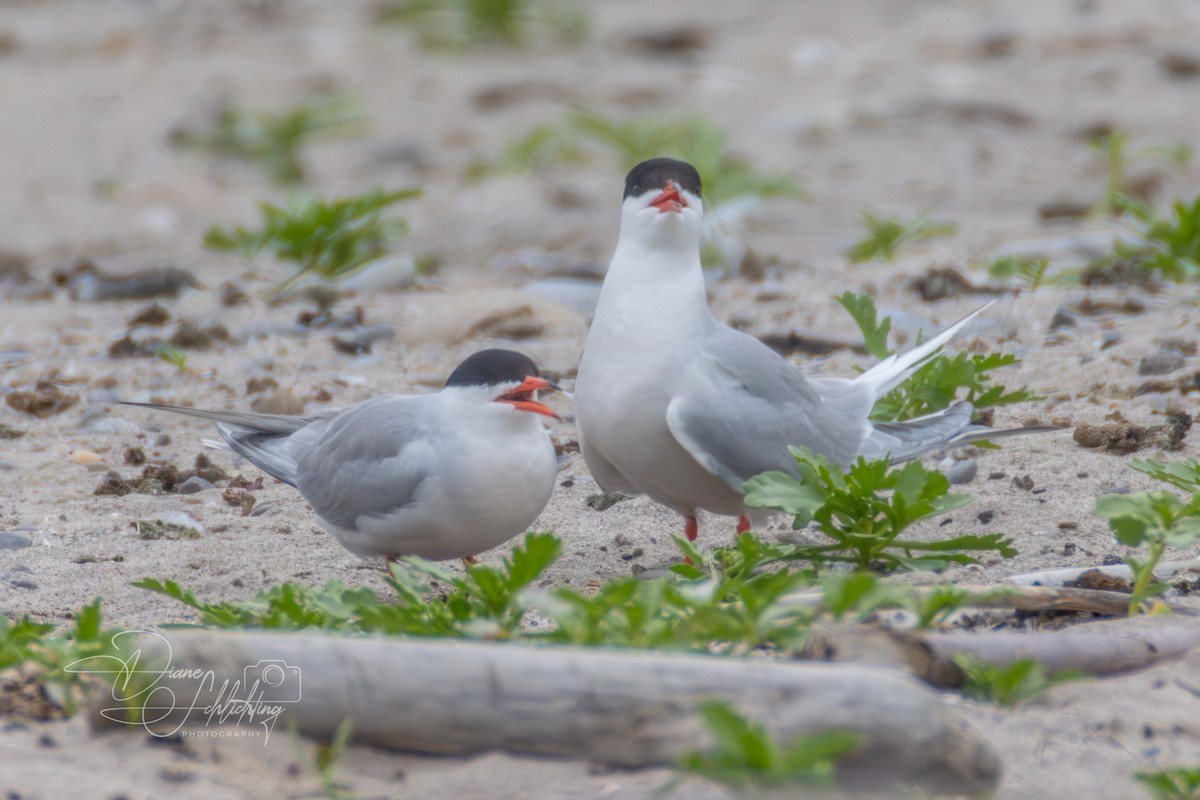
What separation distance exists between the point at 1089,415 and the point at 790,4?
7.97m

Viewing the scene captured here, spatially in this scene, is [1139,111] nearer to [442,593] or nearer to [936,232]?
[936,232]

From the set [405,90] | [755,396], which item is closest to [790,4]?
[405,90]

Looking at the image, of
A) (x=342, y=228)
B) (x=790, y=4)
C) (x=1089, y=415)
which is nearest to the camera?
(x=1089, y=415)

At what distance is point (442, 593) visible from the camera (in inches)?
146

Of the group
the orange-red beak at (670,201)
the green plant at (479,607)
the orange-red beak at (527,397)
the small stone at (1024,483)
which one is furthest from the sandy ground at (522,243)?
the orange-red beak at (670,201)

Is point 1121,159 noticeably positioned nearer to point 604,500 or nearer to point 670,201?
point 604,500

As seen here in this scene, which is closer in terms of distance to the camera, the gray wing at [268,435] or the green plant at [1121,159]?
the gray wing at [268,435]

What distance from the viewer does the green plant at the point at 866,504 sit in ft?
10.0

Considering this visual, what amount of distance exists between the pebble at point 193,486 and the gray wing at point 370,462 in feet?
2.14

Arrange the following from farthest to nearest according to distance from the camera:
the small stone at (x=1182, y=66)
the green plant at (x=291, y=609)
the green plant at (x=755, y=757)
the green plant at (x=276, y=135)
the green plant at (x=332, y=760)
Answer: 1. the small stone at (x=1182, y=66)
2. the green plant at (x=276, y=135)
3. the green plant at (x=291, y=609)
4. the green plant at (x=332, y=760)
5. the green plant at (x=755, y=757)

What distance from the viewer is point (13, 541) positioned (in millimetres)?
3902

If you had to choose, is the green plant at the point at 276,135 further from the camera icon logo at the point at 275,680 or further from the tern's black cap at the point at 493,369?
the camera icon logo at the point at 275,680

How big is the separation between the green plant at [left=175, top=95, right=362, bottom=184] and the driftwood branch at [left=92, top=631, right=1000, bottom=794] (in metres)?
7.19

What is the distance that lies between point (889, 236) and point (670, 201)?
130 inches
